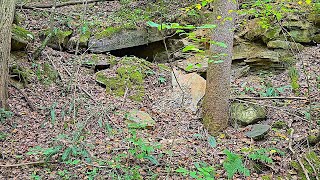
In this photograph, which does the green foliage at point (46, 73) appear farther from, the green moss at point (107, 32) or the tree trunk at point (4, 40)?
the green moss at point (107, 32)

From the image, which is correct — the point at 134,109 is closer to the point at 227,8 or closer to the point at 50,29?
the point at 227,8

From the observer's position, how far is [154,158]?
15.8ft

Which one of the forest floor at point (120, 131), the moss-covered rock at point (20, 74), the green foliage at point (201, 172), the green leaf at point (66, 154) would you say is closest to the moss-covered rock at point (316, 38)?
the forest floor at point (120, 131)

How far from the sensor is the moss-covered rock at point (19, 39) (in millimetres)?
7581

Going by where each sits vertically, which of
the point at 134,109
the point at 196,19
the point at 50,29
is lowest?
the point at 134,109

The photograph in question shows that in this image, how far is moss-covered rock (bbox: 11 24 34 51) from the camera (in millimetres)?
7581

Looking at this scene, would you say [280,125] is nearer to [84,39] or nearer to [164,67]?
[164,67]

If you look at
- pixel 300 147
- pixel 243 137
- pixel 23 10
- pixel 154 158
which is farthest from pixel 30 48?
pixel 300 147

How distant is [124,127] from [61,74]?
2.63 meters

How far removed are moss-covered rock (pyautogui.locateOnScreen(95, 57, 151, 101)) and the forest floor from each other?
7.7 inches

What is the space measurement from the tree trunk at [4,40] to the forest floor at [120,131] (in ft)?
1.62

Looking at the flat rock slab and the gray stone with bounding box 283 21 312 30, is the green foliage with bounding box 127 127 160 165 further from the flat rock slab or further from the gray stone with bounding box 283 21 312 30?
the gray stone with bounding box 283 21 312 30

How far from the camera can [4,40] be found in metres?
5.74

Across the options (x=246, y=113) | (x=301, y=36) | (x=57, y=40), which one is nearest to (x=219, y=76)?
(x=246, y=113)
